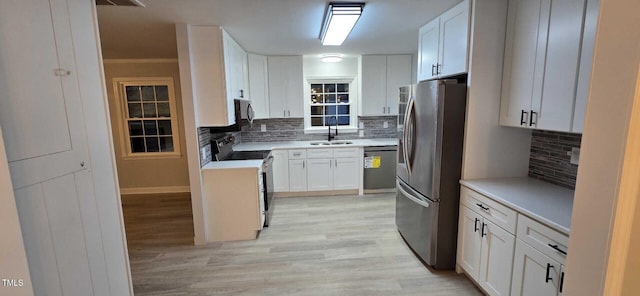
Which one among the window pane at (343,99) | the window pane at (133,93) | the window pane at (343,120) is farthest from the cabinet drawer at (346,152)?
the window pane at (133,93)

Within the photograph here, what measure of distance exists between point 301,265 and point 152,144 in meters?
3.63

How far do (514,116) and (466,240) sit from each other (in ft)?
3.48

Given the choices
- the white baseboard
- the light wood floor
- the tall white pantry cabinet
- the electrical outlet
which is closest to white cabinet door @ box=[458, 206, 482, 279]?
the light wood floor

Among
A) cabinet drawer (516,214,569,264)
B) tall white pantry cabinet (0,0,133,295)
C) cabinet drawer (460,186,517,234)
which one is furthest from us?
cabinet drawer (460,186,517,234)

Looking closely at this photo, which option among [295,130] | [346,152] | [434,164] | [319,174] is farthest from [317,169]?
[434,164]

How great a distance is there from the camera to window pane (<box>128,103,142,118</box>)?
461 cm

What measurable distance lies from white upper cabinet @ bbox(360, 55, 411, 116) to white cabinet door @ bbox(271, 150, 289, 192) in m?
1.56

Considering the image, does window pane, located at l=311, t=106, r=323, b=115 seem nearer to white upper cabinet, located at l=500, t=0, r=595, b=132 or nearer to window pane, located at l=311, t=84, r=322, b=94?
window pane, located at l=311, t=84, r=322, b=94

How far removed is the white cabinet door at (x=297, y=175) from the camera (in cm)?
444

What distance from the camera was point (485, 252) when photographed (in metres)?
2.08

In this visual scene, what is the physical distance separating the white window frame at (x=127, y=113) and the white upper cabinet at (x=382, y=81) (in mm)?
3197

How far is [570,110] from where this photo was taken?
167 centimetres

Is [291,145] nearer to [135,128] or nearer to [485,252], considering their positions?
[135,128]

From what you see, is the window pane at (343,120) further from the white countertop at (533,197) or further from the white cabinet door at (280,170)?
the white countertop at (533,197)
